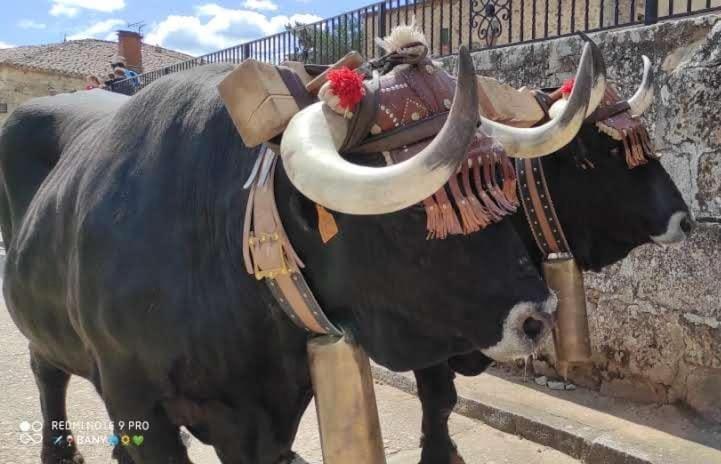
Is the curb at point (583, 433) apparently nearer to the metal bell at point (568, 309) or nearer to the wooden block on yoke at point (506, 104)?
the metal bell at point (568, 309)

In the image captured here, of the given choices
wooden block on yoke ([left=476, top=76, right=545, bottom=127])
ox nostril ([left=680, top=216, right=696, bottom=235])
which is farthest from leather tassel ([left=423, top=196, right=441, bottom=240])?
ox nostril ([left=680, top=216, right=696, bottom=235])

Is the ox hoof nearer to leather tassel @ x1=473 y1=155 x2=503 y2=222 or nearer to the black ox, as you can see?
the black ox

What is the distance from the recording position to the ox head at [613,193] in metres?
2.69

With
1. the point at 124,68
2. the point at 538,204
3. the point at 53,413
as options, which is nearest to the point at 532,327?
the point at 538,204

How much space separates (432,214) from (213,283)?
73cm

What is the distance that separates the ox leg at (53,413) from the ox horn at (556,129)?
2.43 metres

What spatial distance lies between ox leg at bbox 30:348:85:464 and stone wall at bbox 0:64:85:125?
68.6 feet

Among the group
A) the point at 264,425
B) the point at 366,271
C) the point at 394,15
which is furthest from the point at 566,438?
the point at 394,15

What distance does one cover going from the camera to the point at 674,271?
149 inches

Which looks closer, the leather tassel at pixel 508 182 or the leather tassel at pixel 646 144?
the leather tassel at pixel 508 182

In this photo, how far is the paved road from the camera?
11.8ft

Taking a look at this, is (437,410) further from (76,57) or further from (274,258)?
(76,57)

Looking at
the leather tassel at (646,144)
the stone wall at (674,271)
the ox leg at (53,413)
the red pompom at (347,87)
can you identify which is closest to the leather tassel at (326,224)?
the red pompom at (347,87)

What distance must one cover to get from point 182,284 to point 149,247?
144 mm
